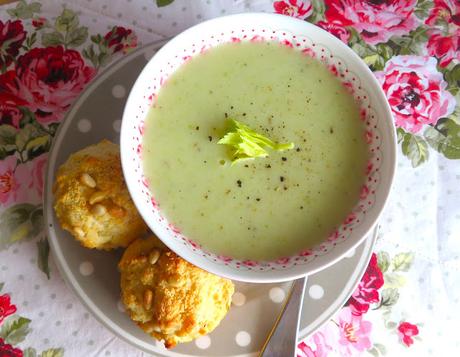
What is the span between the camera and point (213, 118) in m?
1.30

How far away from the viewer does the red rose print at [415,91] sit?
164cm

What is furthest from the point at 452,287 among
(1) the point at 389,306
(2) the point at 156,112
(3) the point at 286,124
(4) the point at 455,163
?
(2) the point at 156,112

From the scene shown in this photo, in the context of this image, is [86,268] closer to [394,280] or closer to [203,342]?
[203,342]

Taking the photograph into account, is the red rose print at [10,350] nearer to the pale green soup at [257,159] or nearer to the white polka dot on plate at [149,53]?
the pale green soup at [257,159]

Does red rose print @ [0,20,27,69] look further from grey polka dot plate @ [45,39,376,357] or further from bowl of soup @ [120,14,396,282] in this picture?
bowl of soup @ [120,14,396,282]

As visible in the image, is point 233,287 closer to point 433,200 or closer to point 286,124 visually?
point 286,124

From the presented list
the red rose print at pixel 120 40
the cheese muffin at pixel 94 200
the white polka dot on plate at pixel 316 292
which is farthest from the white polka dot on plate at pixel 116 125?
the white polka dot on plate at pixel 316 292

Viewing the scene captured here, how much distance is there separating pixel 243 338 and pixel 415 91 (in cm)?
95

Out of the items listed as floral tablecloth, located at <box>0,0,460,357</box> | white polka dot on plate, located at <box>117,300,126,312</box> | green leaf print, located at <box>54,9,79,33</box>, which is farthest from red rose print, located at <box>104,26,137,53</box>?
white polka dot on plate, located at <box>117,300,126,312</box>

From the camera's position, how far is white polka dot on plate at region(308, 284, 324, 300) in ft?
4.64

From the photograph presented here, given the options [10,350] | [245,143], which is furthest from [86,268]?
[245,143]

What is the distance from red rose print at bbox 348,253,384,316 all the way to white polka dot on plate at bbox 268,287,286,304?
0.25 metres

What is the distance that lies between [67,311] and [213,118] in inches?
27.3

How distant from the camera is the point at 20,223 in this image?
4.89 feet
